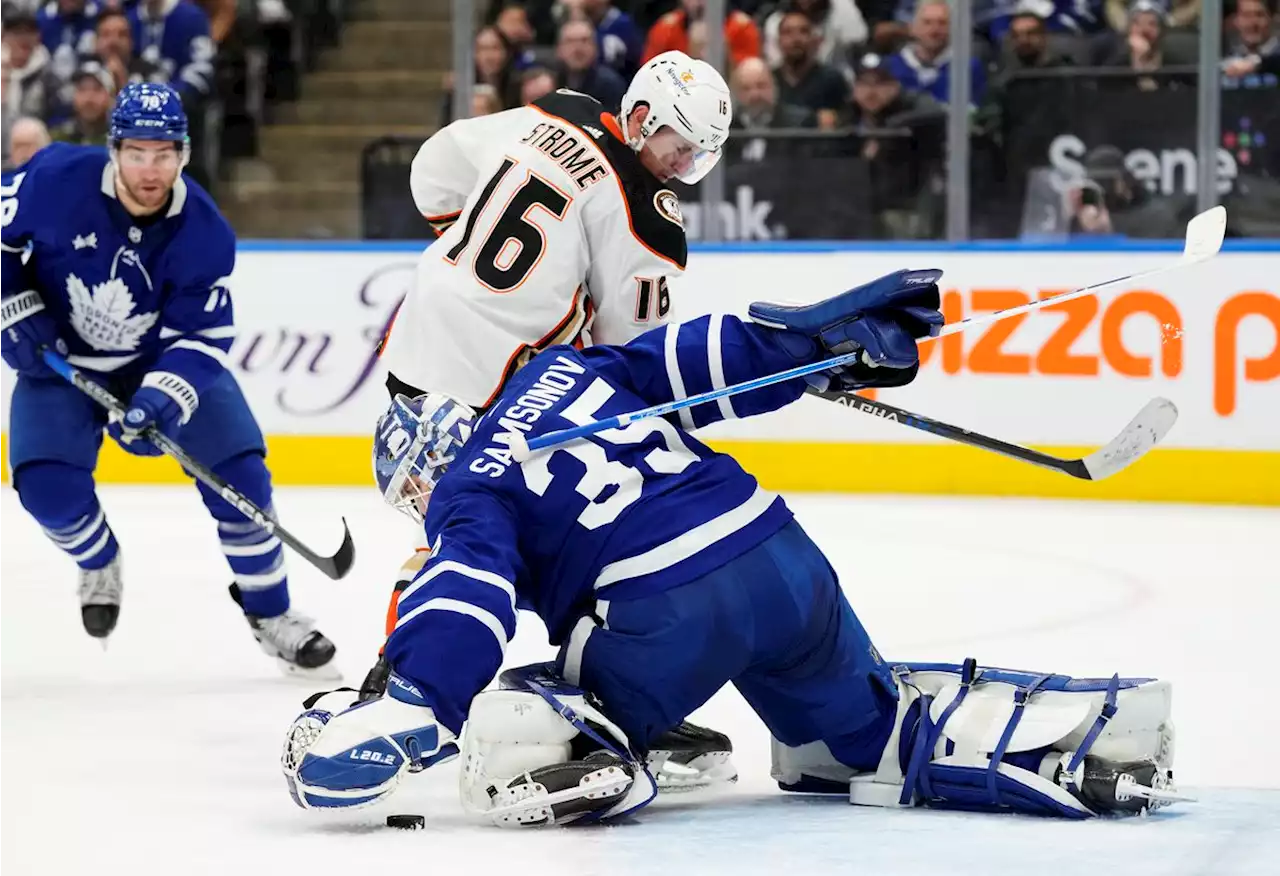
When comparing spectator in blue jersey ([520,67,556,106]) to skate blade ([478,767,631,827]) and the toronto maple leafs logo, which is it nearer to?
the toronto maple leafs logo

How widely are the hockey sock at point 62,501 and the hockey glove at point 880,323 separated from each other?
1.88 metres

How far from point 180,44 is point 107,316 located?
3706 mm

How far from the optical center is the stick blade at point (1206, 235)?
2838mm

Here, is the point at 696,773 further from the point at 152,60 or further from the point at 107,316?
the point at 152,60

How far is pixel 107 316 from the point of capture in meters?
4.17

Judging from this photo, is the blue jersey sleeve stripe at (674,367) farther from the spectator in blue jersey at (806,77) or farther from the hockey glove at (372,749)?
A: the spectator in blue jersey at (806,77)

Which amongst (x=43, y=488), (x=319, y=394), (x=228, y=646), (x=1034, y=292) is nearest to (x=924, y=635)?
(x=228, y=646)

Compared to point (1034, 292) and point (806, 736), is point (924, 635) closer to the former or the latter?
point (806, 736)

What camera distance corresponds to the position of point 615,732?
266cm

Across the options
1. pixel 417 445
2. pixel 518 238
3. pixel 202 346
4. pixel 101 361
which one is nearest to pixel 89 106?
pixel 101 361

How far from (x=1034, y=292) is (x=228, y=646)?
314 centimetres

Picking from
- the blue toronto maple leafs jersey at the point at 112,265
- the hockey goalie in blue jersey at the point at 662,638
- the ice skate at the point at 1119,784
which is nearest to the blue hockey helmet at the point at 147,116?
the blue toronto maple leafs jersey at the point at 112,265

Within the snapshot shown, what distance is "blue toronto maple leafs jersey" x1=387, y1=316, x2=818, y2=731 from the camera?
2.54m

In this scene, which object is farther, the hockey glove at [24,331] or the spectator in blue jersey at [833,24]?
the spectator in blue jersey at [833,24]
